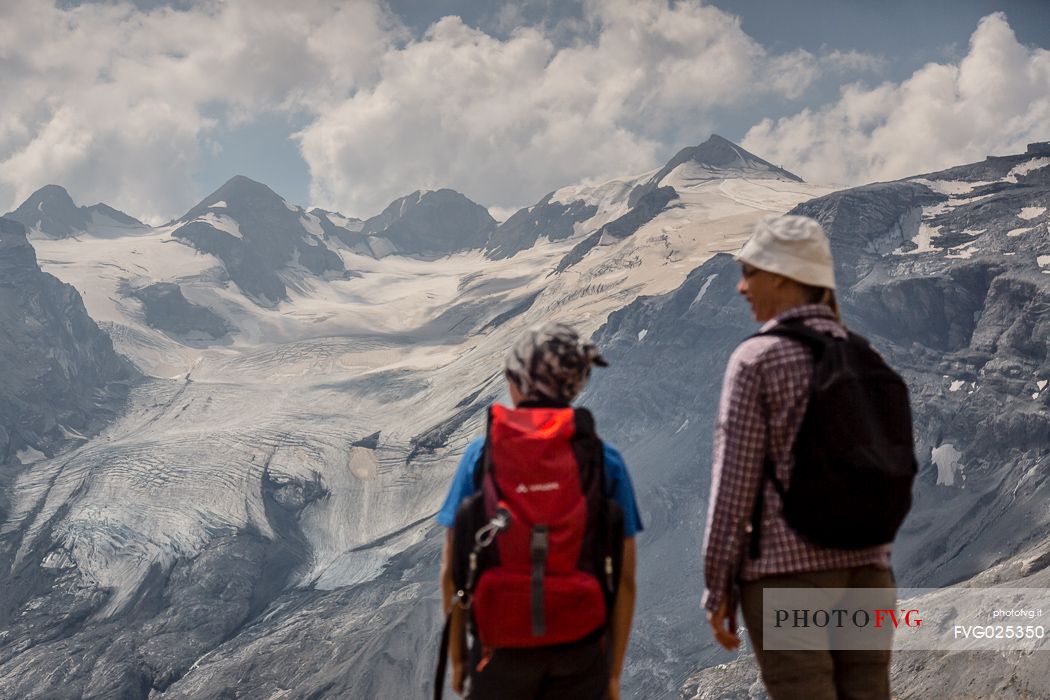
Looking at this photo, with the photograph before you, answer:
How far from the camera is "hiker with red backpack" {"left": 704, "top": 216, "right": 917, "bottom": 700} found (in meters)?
3.25

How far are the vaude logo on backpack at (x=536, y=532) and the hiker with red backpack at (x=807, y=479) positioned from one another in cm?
48

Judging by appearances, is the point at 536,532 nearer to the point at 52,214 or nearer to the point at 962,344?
the point at 962,344

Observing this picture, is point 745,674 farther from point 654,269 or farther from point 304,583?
point 654,269

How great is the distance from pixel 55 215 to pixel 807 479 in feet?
506

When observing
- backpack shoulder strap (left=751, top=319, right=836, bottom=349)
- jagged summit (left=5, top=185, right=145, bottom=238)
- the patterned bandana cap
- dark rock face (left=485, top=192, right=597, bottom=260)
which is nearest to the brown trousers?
backpack shoulder strap (left=751, top=319, right=836, bottom=349)

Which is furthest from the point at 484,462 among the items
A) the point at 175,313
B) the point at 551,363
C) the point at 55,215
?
the point at 55,215

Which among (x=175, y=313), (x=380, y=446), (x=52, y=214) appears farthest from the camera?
(x=52, y=214)

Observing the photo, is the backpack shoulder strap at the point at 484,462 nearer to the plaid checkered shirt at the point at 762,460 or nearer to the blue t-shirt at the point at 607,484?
the blue t-shirt at the point at 607,484

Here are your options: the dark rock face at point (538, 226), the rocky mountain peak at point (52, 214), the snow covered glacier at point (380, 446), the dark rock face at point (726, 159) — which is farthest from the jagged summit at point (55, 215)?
the dark rock face at point (726, 159)

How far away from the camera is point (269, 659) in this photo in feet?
153

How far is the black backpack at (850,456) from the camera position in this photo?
3.23 meters

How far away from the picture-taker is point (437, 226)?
18175 centimetres

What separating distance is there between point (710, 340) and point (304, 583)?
114 feet

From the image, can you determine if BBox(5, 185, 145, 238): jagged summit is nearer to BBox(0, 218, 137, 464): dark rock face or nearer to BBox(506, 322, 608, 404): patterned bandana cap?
BBox(0, 218, 137, 464): dark rock face
